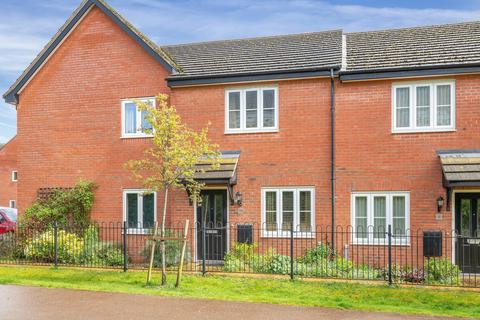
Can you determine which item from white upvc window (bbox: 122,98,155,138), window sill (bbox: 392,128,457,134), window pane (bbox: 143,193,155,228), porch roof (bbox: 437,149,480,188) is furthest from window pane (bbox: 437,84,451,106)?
window pane (bbox: 143,193,155,228)

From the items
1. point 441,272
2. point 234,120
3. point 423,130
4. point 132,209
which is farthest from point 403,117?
point 132,209

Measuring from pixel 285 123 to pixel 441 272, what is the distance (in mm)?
6058

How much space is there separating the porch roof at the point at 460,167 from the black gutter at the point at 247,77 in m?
4.12

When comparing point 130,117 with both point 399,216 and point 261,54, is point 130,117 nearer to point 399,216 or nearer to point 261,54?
point 261,54

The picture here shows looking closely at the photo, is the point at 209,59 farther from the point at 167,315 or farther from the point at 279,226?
the point at 167,315

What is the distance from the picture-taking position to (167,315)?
9.19 m

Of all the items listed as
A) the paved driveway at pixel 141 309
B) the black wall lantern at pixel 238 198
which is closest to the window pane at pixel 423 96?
the black wall lantern at pixel 238 198

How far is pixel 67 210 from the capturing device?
17734 mm

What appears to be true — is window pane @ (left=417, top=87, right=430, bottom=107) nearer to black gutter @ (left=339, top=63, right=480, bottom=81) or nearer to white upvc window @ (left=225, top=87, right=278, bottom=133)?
black gutter @ (left=339, top=63, right=480, bottom=81)

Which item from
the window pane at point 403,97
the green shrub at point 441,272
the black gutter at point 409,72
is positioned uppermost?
the black gutter at point 409,72

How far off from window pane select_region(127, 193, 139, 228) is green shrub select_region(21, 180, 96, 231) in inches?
51.7

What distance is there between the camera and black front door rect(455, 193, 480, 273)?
563 inches

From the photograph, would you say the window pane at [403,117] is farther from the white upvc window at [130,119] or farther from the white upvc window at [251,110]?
the white upvc window at [130,119]

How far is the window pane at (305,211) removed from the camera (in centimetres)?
1548
